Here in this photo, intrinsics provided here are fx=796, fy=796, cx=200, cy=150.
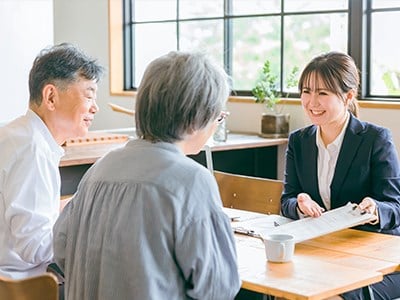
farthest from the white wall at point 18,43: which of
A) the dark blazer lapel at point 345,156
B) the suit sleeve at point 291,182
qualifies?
the dark blazer lapel at point 345,156

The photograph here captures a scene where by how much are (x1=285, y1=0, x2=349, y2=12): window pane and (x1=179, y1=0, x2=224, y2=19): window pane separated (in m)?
0.60

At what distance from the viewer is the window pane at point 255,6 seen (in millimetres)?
5176

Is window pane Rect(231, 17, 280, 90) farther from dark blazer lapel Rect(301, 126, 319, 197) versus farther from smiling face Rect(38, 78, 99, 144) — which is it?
smiling face Rect(38, 78, 99, 144)

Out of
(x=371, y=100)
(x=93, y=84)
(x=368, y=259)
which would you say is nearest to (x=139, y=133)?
(x=93, y=84)

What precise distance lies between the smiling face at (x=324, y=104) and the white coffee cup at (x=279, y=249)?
2.48 ft

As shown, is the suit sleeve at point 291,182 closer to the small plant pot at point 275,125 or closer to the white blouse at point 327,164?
the white blouse at point 327,164

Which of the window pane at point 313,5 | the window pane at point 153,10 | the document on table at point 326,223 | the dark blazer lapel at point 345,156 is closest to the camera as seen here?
the document on table at point 326,223

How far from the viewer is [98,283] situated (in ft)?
5.84

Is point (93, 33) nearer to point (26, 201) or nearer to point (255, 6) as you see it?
point (255, 6)

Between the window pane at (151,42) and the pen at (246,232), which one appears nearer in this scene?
the pen at (246,232)

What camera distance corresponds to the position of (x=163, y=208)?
1.70m

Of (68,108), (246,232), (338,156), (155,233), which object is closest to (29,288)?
(155,233)

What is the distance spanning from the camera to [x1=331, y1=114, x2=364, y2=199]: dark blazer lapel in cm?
283

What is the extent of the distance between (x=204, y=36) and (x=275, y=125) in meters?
1.12
